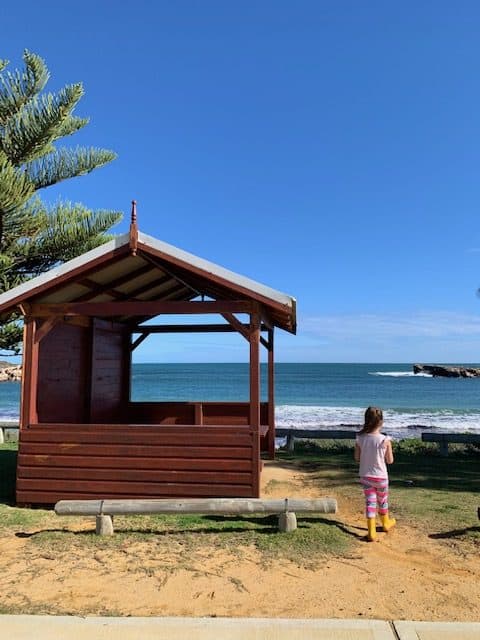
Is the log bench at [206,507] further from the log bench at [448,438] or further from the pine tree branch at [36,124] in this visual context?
the pine tree branch at [36,124]

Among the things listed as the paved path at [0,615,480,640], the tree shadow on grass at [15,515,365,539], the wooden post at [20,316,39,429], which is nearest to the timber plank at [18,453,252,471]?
the wooden post at [20,316,39,429]

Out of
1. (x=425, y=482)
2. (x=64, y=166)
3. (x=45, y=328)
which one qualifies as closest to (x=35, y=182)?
(x=64, y=166)

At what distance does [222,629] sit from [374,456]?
2732 millimetres

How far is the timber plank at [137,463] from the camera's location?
6711 mm

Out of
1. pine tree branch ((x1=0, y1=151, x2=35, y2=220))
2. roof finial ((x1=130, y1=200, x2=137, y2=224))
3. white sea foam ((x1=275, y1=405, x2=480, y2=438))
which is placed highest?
pine tree branch ((x1=0, y1=151, x2=35, y2=220))

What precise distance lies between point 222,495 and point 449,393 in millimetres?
57806

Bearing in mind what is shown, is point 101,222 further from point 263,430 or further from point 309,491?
point 309,491

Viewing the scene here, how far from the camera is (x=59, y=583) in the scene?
440 centimetres

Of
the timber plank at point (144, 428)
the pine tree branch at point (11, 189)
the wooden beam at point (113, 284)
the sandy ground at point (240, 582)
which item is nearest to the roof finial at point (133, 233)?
the wooden beam at point (113, 284)

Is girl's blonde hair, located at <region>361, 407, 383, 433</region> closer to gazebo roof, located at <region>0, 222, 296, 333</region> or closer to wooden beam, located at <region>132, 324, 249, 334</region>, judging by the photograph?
gazebo roof, located at <region>0, 222, 296, 333</region>

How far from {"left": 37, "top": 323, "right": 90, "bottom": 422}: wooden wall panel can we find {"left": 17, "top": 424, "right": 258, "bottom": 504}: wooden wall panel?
117 cm

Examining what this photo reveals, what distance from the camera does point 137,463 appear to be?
6840 millimetres

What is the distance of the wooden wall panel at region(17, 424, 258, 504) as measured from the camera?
22.0ft

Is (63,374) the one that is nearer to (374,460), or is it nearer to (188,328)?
(188,328)
